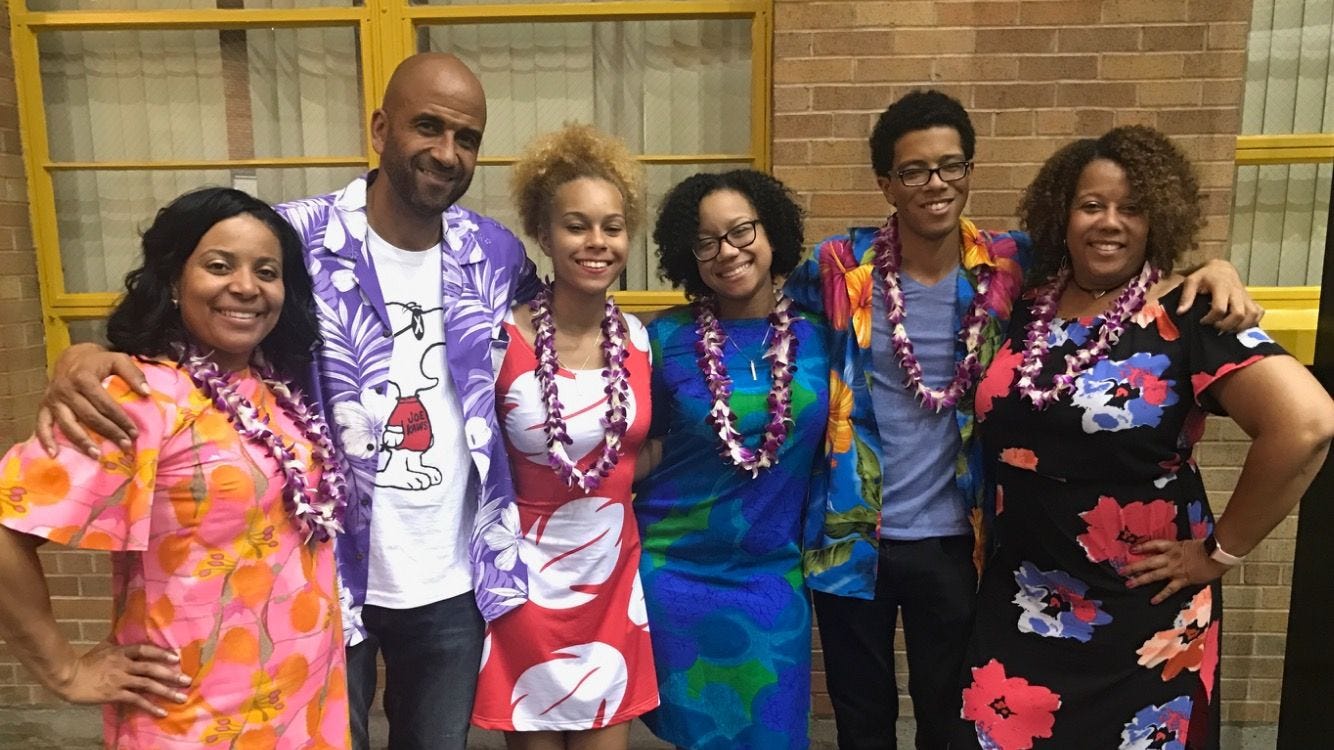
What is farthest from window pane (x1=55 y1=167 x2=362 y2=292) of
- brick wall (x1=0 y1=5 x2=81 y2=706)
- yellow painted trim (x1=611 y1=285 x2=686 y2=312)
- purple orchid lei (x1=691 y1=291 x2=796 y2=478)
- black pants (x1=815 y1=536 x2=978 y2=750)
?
black pants (x1=815 y1=536 x2=978 y2=750)

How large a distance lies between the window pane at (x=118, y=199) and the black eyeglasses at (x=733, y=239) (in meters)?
2.26

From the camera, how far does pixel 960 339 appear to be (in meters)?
2.26

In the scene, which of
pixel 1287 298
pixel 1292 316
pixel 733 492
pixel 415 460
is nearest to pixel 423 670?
pixel 415 460

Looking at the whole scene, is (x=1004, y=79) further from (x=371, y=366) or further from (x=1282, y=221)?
(x=371, y=366)

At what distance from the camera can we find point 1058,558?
209cm

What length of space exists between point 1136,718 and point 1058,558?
0.44m

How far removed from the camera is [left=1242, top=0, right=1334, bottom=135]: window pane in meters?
3.59

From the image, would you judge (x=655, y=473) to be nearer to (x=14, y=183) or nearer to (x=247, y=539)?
(x=247, y=539)

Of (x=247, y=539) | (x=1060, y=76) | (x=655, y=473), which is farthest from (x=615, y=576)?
(x=1060, y=76)

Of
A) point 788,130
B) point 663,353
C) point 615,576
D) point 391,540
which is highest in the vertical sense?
point 788,130

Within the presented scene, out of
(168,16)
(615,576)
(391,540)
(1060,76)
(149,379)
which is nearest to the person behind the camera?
(149,379)

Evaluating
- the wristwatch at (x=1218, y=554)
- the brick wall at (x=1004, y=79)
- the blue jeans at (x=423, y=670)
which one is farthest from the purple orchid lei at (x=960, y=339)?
the blue jeans at (x=423, y=670)

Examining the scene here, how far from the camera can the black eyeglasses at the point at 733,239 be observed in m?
2.28

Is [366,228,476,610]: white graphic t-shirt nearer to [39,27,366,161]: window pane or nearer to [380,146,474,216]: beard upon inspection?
[380,146,474,216]: beard
